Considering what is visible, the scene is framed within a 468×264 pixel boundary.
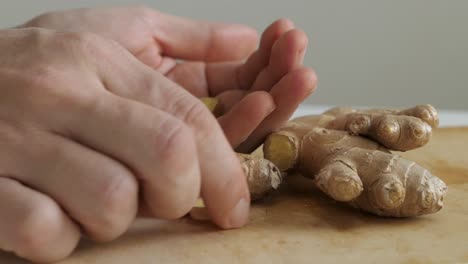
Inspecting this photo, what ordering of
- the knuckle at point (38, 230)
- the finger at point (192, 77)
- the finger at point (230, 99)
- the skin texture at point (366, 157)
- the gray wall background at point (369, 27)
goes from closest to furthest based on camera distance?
the knuckle at point (38, 230) < the skin texture at point (366, 157) < the finger at point (230, 99) < the finger at point (192, 77) < the gray wall background at point (369, 27)

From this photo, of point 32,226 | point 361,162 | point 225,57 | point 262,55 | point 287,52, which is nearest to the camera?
point 32,226

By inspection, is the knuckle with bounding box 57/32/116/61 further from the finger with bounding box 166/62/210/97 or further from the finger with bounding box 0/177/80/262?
the finger with bounding box 166/62/210/97

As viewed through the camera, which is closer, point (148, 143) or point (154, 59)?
point (148, 143)

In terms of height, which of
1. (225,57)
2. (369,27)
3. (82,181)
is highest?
(82,181)

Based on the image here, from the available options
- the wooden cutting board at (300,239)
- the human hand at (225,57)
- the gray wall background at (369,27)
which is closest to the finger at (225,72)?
the human hand at (225,57)

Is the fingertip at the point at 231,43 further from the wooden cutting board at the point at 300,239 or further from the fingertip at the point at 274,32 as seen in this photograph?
the wooden cutting board at the point at 300,239

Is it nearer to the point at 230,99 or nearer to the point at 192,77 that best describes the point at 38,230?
the point at 230,99

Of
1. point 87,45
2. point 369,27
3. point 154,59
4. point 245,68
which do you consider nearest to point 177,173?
point 87,45
